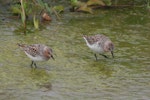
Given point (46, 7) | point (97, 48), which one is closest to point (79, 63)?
point (97, 48)

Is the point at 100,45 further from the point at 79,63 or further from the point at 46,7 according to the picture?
the point at 46,7

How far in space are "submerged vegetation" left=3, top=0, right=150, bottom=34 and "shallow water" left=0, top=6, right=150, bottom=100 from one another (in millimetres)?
232

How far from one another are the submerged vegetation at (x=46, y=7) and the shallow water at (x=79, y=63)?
0.76ft

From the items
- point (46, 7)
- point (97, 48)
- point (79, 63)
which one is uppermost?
point (46, 7)

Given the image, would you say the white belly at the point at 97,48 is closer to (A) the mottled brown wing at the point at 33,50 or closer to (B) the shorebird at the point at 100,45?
(B) the shorebird at the point at 100,45

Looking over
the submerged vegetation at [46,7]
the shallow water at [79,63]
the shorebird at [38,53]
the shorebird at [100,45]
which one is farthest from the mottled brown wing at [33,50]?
the submerged vegetation at [46,7]

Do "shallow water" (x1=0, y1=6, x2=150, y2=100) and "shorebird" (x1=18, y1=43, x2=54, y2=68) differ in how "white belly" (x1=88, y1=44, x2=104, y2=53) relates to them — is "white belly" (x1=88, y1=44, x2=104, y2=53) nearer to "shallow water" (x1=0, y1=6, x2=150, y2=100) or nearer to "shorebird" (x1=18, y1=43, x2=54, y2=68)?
"shallow water" (x1=0, y1=6, x2=150, y2=100)

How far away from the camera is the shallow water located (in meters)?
9.09

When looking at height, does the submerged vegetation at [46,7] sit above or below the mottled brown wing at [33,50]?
below

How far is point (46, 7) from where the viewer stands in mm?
12484

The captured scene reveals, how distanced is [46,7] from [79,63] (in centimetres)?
241

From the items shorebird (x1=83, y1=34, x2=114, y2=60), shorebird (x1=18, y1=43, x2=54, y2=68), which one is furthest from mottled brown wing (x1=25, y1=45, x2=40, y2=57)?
shorebird (x1=83, y1=34, x2=114, y2=60)

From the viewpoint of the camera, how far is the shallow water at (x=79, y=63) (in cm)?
909

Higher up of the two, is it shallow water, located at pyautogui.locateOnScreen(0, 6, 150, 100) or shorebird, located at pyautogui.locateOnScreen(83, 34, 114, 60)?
shorebird, located at pyautogui.locateOnScreen(83, 34, 114, 60)
